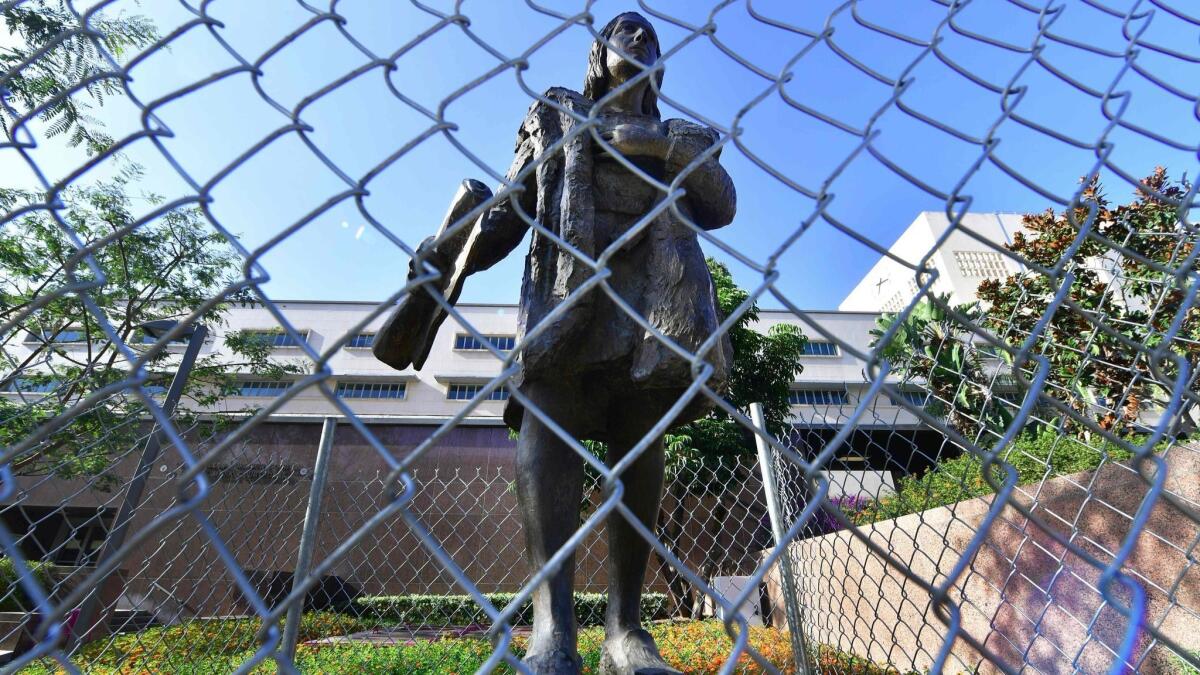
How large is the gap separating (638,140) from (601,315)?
0.53 metres

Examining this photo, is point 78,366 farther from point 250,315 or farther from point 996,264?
point 996,264

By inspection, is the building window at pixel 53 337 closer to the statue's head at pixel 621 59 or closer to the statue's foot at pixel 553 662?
the statue's head at pixel 621 59

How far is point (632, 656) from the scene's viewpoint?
1.64m

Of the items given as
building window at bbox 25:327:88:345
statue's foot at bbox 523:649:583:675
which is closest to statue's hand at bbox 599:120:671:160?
statue's foot at bbox 523:649:583:675

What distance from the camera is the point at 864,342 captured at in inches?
750

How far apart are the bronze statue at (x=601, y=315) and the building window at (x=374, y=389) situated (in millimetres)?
17336

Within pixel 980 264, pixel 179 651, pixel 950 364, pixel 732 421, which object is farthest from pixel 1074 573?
pixel 980 264

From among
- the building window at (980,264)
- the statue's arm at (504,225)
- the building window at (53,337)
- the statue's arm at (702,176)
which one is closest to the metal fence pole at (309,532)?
the statue's arm at (504,225)

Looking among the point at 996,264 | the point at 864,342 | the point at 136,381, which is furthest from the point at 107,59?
the point at 996,264

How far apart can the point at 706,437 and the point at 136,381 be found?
8.96 meters

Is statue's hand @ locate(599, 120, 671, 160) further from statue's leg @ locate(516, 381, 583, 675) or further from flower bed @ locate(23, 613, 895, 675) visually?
flower bed @ locate(23, 613, 895, 675)

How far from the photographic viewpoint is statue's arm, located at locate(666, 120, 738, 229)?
1.86 metres

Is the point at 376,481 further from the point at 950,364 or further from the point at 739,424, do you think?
the point at 950,364

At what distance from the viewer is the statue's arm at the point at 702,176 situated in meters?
1.86
